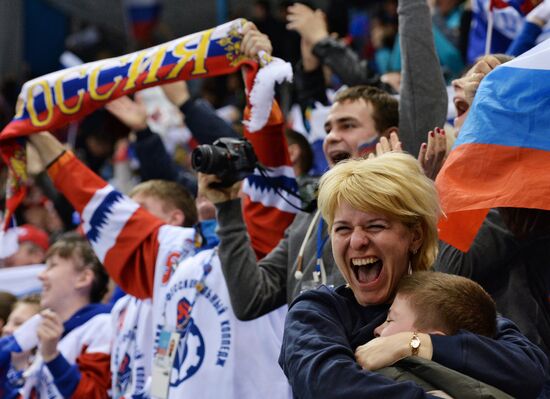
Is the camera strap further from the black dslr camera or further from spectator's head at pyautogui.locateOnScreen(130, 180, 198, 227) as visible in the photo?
spectator's head at pyautogui.locateOnScreen(130, 180, 198, 227)

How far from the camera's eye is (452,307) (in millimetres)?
2352

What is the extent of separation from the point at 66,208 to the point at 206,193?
4.18 m

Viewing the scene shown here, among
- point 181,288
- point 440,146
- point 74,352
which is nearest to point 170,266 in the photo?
point 181,288

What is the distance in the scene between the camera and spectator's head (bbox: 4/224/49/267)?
682 cm

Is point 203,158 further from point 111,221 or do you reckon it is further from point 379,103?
point 111,221

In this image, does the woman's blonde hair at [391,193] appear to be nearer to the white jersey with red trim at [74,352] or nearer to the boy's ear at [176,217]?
the boy's ear at [176,217]

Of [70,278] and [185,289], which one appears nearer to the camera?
[185,289]

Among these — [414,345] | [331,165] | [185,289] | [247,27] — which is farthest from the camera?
[247,27]

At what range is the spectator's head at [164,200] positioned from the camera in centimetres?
473

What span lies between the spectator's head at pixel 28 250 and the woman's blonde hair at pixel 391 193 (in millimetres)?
4471

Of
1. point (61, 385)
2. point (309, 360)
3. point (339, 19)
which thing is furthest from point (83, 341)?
point (339, 19)

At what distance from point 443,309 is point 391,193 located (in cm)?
36

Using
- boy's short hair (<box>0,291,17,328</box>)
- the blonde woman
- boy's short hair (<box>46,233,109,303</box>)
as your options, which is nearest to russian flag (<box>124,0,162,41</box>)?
boy's short hair (<box>0,291,17,328</box>)

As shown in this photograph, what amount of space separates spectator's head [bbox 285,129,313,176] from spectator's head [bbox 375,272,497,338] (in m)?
2.45
